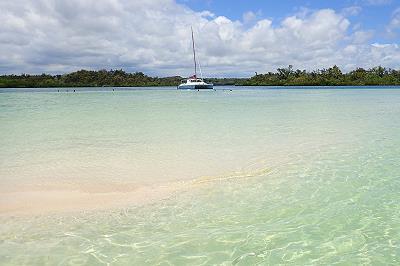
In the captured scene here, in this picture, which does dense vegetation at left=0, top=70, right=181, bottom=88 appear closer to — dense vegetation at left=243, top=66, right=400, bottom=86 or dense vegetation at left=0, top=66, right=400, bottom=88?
dense vegetation at left=0, top=66, right=400, bottom=88

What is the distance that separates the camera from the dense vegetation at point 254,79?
4537 inches

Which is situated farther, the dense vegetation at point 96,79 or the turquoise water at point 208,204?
the dense vegetation at point 96,79

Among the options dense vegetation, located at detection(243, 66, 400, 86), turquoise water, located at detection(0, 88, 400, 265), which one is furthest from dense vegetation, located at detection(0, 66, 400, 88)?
turquoise water, located at detection(0, 88, 400, 265)

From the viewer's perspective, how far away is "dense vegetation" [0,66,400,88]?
115 m

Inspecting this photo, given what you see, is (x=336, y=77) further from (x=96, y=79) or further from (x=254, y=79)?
(x=96, y=79)

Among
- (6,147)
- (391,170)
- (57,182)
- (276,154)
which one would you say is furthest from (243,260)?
(6,147)

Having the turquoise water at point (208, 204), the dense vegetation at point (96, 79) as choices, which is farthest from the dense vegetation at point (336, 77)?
the turquoise water at point (208, 204)

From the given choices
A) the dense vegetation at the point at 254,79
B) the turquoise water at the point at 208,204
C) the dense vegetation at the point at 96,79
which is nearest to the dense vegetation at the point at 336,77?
the dense vegetation at the point at 254,79

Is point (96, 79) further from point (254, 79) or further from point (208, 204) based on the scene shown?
point (208, 204)

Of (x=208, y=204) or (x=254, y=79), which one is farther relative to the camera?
(x=254, y=79)

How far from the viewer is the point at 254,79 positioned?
13888cm

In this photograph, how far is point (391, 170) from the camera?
7.52 meters

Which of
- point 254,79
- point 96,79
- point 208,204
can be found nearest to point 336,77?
point 254,79

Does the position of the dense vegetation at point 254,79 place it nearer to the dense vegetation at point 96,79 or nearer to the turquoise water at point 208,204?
the dense vegetation at point 96,79
